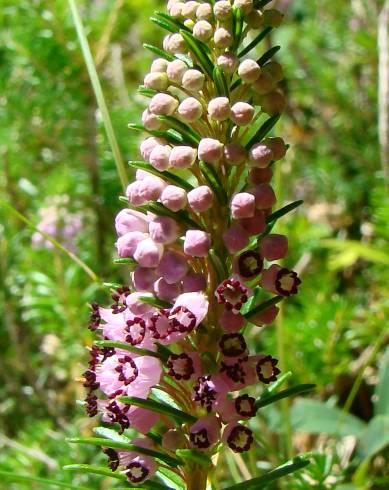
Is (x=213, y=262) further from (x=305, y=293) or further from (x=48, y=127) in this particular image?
(x=48, y=127)

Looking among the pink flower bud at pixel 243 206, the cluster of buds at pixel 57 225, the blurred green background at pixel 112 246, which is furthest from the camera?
the cluster of buds at pixel 57 225

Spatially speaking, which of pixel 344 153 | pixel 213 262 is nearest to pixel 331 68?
pixel 344 153

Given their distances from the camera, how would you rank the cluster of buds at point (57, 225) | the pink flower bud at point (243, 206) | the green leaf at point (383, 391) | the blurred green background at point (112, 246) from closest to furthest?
the pink flower bud at point (243, 206), the green leaf at point (383, 391), the blurred green background at point (112, 246), the cluster of buds at point (57, 225)

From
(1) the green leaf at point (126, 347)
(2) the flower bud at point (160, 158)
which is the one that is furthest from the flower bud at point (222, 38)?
(1) the green leaf at point (126, 347)

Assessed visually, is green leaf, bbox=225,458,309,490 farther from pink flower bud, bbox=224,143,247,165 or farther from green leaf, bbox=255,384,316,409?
pink flower bud, bbox=224,143,247,165

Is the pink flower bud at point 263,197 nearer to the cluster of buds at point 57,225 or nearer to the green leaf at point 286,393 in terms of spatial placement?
the green leaf at point 286,393

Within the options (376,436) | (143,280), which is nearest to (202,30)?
(143,280)

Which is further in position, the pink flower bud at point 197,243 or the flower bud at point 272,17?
the flower bud at point 272,17
